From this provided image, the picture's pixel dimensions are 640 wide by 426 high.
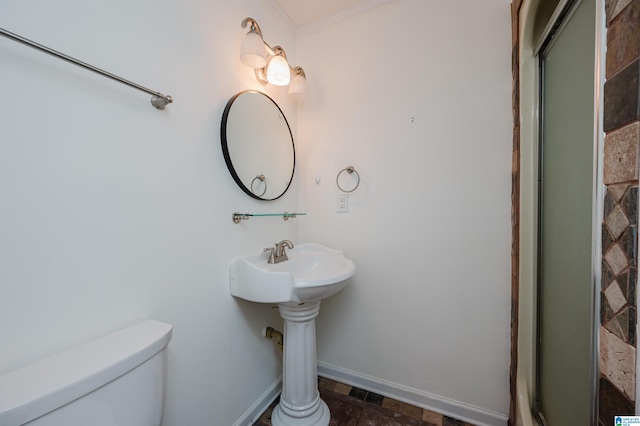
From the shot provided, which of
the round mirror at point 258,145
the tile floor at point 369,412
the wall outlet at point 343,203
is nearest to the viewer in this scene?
the round mirror at point 258,145

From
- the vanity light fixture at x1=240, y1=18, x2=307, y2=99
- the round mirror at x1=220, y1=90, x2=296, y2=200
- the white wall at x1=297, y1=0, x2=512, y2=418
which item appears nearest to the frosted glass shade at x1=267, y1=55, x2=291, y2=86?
the vanity light fixture at x1=240, y1=18, x2=307, y2=99

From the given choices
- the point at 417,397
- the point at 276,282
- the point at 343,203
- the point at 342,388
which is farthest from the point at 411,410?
the point at 343,203

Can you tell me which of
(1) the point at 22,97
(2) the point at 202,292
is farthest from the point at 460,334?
(1) the point at 22,97

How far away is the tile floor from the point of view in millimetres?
1313

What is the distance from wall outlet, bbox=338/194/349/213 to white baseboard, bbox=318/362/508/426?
41.7 inches

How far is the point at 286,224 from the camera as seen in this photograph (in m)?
1.63

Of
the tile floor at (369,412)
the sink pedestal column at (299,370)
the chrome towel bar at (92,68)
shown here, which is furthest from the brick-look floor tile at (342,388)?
the chrome towel bar at (92,68)

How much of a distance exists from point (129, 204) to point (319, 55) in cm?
148

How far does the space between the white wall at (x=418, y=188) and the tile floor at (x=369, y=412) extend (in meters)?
0.11

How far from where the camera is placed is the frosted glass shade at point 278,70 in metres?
1.34

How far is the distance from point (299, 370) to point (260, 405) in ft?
1.13

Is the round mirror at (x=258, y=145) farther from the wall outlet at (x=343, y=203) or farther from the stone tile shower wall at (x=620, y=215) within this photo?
the stone tile shower wall at (x=620, y=215)

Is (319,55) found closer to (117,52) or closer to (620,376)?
(117,52)

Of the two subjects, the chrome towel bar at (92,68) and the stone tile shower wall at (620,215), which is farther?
the chrome towel bar at (92,68)
